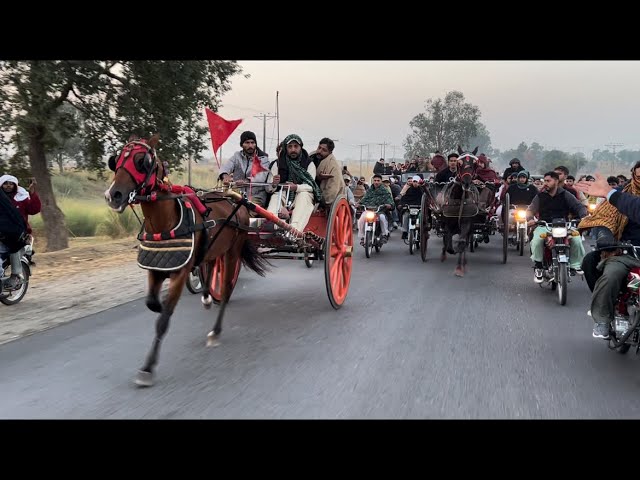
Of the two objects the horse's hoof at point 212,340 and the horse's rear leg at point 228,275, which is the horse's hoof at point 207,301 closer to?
the horse's rear leg at point 228,275

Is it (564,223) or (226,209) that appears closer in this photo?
(226,209)

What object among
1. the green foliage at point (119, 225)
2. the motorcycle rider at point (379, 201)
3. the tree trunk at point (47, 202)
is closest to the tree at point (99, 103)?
the tree trunk at point (47, 202)

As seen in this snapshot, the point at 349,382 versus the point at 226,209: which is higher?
the point at 226,209

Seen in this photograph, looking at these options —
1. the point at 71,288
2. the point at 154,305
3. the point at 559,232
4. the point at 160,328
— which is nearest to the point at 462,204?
the point at 559,232

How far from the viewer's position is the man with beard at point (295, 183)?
7828 mm

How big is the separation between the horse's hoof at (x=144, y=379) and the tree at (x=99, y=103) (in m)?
11.5

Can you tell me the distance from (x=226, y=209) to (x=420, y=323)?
104 inches

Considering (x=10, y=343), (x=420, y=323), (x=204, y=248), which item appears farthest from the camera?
(x=420, y=323)

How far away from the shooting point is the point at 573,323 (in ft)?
24.0

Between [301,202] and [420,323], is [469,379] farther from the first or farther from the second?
[301,202]

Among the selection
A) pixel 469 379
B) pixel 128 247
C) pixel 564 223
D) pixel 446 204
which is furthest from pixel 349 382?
pixel 128 247

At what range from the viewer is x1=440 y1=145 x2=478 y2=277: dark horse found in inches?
446

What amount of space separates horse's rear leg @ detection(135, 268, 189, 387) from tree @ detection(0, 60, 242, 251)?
1095 cm

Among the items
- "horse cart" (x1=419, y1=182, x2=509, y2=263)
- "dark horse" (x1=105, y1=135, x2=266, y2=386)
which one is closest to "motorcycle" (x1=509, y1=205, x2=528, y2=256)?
"horse cart" (x1=419, y1=182, x2=509, y2=263)
